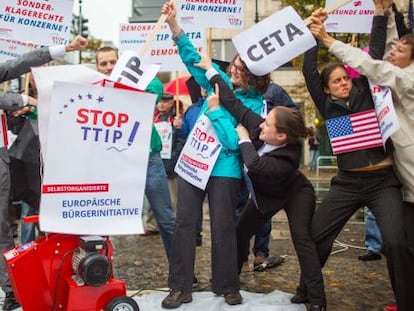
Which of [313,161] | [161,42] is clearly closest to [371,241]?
[161,42]

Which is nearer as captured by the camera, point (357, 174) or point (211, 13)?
point (357, 174)

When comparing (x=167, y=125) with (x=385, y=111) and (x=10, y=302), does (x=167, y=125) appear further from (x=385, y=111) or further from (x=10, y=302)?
(x=385, y=111)

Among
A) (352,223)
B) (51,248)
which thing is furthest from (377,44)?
(352,223)

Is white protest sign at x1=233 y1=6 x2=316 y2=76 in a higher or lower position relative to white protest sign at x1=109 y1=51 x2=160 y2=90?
higher

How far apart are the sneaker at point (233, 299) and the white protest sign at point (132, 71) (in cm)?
177

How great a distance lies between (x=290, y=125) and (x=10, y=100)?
209 cm

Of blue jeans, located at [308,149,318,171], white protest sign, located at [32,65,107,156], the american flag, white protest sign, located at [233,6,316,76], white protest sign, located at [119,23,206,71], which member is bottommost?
blue jeans, located at [308,149,318,171]

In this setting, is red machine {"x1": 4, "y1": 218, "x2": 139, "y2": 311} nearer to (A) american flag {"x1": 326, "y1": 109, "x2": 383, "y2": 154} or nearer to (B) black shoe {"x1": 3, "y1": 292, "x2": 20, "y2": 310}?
(B) black shoe {"x1": 3, "y1": 292, "x2": 20, "y2": 310}

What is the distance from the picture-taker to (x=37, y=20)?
209 inches

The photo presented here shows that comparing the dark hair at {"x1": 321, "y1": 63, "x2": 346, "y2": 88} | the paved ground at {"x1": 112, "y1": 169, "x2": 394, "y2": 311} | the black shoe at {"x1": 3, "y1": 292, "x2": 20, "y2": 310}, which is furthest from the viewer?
the paved ground at {"x1": 112, "y1": 169, "x2": 394, "y2": 311}

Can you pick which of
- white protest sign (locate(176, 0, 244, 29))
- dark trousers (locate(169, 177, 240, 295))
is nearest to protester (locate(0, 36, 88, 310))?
dark trousers (locate(169, 177, 240, 295))

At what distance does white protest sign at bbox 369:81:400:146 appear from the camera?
11.2 ft

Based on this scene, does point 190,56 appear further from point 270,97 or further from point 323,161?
point 323,161

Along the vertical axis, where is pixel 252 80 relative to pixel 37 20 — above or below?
below
